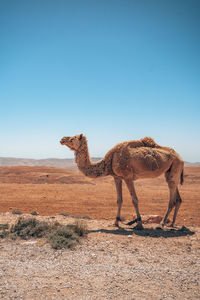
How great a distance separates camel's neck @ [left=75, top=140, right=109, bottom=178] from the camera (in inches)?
391

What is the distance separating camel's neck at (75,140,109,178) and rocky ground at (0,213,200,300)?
7.72 feet

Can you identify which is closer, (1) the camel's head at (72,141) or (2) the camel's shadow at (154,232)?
(2) the camel's shadow at (154,232)

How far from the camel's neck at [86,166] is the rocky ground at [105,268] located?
235cm

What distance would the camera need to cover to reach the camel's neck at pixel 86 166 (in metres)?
9.93

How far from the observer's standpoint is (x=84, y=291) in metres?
4.88

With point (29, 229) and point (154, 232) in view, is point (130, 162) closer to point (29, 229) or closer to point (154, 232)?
point (154, 232)

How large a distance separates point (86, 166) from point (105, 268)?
15.2 feet

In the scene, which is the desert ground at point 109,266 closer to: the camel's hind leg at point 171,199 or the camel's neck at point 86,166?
the camel's hind leg at point 171,199

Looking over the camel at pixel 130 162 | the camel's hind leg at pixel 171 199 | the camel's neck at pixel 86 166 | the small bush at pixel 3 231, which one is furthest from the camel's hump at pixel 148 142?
the small bush at pixel 3 231

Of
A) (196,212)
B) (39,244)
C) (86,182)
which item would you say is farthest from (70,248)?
(86,182)

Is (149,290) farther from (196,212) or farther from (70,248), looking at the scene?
(196,212)

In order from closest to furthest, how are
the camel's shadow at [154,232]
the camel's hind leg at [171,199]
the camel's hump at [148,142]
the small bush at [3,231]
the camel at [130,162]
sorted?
1. the small bush at [3,231]
2. the camel's shadow at [154,232]
3. the camel at [130,162]
4. the camel's hind leg at [171,199]
5. the camel's hump at [148,142]

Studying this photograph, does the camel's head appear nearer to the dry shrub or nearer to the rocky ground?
the dry shrub

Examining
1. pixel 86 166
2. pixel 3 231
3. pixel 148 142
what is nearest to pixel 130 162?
pixel 148 142
